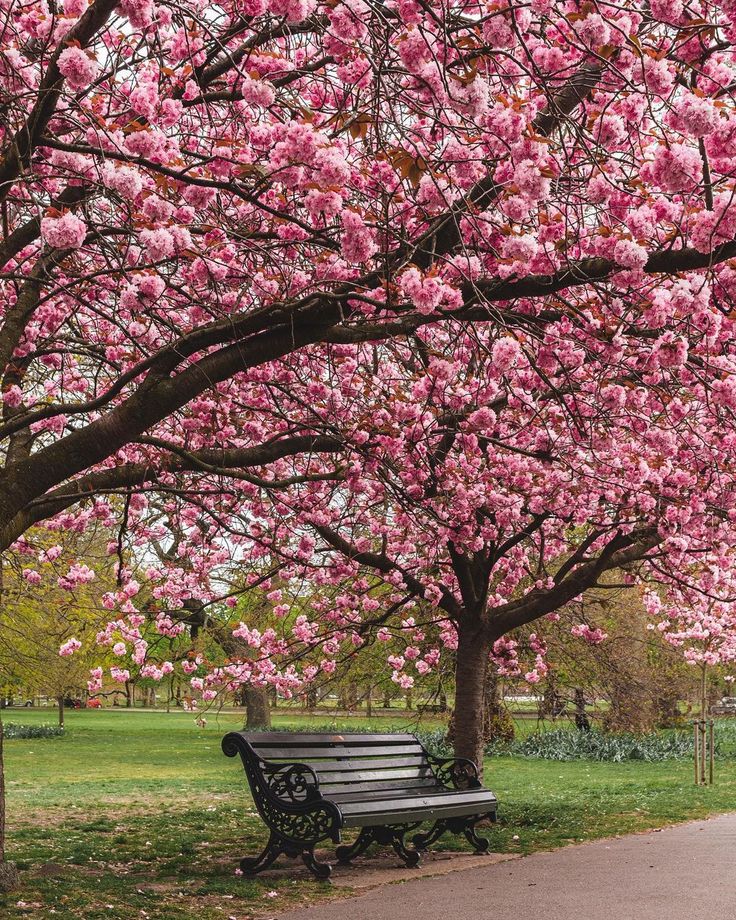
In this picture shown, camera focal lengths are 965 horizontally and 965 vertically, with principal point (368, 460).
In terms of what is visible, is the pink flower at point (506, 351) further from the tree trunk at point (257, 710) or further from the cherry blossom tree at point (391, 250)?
the tree trunk at point (257, 710)

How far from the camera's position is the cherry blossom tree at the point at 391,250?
4.39m

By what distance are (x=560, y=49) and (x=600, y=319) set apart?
1.55 meters

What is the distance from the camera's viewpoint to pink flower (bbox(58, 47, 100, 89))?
154 inches

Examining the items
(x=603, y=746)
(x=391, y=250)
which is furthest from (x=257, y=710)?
(x=391, y=250)

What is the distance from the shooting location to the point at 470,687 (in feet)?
33.9

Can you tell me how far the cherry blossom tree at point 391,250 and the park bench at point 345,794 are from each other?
1.83 meters

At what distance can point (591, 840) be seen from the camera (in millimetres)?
8500

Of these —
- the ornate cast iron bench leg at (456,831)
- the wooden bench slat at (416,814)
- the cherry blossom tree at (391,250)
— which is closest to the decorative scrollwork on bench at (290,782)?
the wooden bench slat at (416,814)

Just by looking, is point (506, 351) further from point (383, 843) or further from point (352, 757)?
point (352, 757)

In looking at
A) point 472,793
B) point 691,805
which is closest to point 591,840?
point 472,793

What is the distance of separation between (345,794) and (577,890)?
1908 millimetres

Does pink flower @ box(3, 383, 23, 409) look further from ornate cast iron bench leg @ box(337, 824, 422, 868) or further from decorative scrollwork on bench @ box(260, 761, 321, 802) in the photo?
ornate cast iron bench leg @ box(337, 824, 422, 868)

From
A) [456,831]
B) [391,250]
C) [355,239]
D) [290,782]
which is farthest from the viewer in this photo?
[456,831]

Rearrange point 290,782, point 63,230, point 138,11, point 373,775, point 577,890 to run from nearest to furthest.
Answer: point 138,11 < point 63,230 < point 577,890 < point 290,782 < point 373,775
